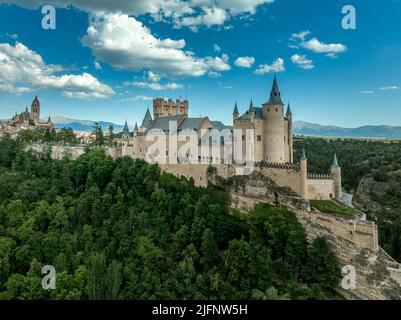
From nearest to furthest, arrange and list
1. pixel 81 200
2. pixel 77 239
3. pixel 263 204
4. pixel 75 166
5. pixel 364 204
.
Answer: pixel 263 204, pixel 77 239, pixel 81 200, pixel 75 166, pixel 364 204

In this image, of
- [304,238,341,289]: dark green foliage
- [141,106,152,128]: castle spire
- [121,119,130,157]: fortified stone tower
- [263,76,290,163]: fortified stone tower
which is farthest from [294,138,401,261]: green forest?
[121,119,130,157]: fortified stone tower

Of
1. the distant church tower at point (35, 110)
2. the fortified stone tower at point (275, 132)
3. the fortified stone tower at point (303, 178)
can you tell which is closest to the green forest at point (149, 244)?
the fortified stone tower at point (303, 178)

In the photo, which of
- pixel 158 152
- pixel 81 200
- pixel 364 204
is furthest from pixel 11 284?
pixel 364 204

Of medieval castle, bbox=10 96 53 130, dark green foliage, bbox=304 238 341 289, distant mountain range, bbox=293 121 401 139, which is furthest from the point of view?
distant mountain range, bbox=293 121 401 139

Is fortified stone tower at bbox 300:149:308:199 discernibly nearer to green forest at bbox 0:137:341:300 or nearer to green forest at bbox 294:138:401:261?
Answer: green forest at bbox 0:137:341:300

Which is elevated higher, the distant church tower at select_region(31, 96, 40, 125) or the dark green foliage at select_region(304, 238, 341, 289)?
the distant church tower at select_region(31, 96, 40, 125)

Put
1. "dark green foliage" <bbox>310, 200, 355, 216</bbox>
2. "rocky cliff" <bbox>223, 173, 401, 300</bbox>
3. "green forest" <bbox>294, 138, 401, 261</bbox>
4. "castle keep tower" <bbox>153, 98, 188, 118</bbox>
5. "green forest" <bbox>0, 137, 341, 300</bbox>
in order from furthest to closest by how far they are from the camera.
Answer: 1. "castle keep tower" <bbox>153, 98, 188, 118</bbox>
2. "green forest" <bbox>294, 138, 401, 261</bbox>
3. "dark green foliage" <bbox>310, 200, 355, 216</bbox>
4. "green forest" <bbox>0, 137, 341, 300</bbox>
5. "rocky cliff" <bbox>223, 173, 401, 300</bbox>
